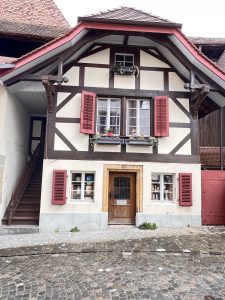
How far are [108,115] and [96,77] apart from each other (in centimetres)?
142

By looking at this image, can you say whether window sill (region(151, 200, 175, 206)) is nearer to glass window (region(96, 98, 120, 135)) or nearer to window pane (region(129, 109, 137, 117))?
glass window (region(96, 98, 120, 135))

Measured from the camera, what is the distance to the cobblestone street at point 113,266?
4.04m

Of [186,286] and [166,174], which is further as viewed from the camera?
[166,174]

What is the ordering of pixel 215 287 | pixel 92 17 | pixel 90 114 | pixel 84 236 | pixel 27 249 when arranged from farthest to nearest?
pixel 90 114 < pixel 92 17 < pixel 84 236 < pixel 27 249 < pixel 215 287

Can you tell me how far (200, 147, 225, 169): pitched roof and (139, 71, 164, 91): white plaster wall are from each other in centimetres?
410

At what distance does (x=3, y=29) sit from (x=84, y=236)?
804cm

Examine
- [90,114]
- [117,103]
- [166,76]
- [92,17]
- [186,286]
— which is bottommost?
[186,286]

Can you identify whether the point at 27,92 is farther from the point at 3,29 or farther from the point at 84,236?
the point at 84,236

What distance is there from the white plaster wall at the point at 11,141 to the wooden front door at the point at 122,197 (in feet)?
11.8

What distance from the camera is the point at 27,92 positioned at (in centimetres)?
870

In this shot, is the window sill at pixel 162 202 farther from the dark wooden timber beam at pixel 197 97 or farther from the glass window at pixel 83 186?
the dark wooden timber beam at pixel 197 97

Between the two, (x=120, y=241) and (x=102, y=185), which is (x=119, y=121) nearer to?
(x=102, y=185)

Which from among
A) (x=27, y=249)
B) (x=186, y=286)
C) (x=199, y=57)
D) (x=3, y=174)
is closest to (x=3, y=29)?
(x=3, y=174)

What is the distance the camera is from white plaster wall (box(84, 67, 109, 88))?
875 centimetres
